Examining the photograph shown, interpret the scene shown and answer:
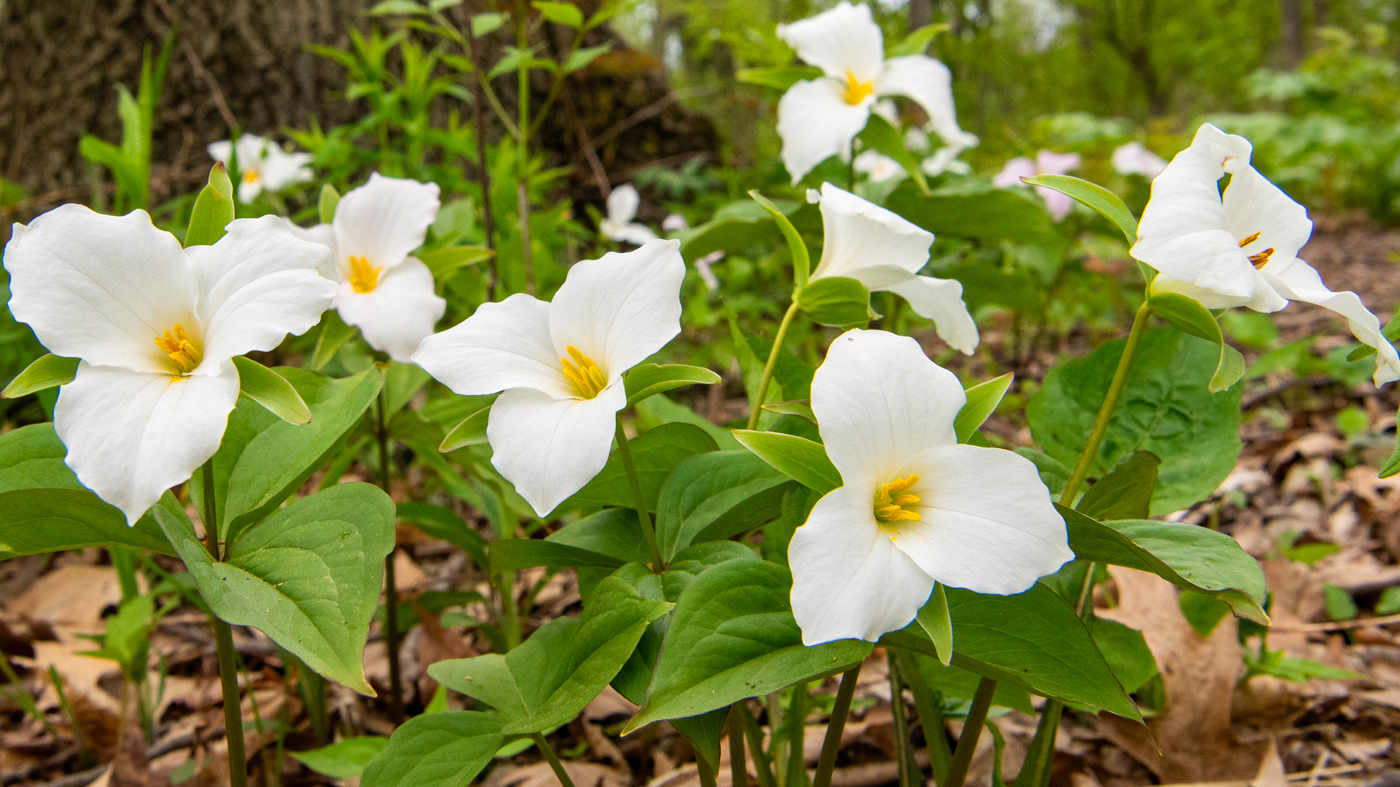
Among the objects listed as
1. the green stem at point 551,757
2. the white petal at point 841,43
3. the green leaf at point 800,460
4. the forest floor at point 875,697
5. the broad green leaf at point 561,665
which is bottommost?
the forest floor at point 875,697

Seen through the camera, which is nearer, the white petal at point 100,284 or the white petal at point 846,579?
the white petal at point 846,579

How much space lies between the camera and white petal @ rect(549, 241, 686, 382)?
2.45 feet

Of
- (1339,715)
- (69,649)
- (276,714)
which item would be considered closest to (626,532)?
(276,714)

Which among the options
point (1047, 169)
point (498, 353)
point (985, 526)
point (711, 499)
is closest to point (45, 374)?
point (498, 353)

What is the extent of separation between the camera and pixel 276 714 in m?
1.52

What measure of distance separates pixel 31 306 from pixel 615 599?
565mm

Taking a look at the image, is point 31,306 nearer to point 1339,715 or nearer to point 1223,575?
point 1223,575

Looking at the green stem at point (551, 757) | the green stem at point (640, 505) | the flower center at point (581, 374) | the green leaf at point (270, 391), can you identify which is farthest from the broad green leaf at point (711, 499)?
the green leaf at point (270, 391)

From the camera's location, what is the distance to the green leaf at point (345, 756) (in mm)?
1026

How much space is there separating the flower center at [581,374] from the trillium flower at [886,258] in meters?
0.27

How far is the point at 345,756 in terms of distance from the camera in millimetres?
1061

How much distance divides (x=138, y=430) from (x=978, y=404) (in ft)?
2.35

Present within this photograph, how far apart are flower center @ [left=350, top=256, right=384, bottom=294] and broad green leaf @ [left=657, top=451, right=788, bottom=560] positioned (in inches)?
21.7

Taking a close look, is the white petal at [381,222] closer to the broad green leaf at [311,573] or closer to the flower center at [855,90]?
the broad green leaf at [311,573]
